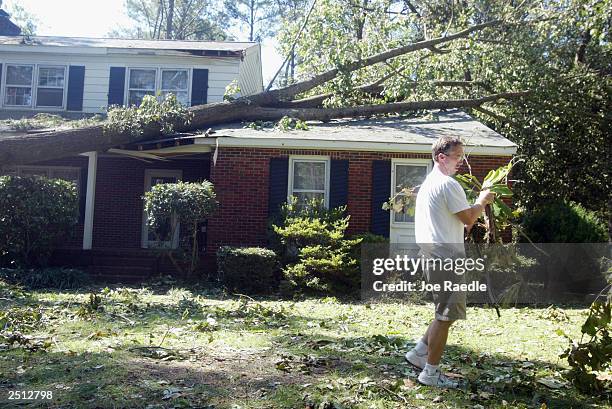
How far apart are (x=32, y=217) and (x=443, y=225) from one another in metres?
9.68

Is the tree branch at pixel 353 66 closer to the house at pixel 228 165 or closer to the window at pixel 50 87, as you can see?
the house at pixel 228 165

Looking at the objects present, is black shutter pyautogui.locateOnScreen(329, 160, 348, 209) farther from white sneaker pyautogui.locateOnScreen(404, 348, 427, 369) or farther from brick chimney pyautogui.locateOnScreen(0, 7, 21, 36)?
brick chimney pyautogui.locateOnScreen(0, 7, 21, 36)

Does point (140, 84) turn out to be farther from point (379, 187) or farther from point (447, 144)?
point (447, 144)

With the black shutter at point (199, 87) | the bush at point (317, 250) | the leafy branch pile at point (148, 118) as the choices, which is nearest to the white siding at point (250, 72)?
the black shutter at point (199, 87)

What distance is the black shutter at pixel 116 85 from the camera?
16.9 meters

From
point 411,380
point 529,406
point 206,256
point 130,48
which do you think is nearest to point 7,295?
point 206,256

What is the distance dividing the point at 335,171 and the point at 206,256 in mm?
3305

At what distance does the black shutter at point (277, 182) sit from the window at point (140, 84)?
628 centimetres

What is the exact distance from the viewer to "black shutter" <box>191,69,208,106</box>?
16800mm

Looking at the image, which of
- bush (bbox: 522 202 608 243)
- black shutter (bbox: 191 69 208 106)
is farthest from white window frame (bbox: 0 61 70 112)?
bush (bbox: 522 202 608 243)

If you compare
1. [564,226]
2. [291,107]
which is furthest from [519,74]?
[291,107]

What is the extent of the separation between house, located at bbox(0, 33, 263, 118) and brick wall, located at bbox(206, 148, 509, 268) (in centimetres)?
502

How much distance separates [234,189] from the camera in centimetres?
1252

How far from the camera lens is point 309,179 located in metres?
12.7
